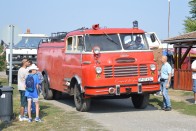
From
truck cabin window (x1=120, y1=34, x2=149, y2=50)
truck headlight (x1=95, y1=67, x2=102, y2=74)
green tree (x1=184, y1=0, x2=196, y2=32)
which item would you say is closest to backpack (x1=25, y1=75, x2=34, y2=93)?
truck headlight (x1=95, y1=67, x2=102, y2=74)

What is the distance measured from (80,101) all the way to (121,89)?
1452mm

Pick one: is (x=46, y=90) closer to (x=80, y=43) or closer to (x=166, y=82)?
(x=80, y=43)

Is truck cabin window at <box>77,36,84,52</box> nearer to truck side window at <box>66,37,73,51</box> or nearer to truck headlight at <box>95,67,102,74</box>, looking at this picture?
truck side window at <box>66,37,73,51</box>

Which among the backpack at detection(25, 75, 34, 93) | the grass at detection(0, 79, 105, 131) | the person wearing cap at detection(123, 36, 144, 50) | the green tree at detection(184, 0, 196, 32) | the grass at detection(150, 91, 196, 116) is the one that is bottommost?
the grass at detection(0, 79, 105, 131)

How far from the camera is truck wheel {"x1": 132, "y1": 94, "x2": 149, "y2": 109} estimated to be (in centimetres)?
1319

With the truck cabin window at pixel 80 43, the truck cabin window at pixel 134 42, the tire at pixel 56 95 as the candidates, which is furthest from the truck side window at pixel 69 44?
the tire at pixel 56 95

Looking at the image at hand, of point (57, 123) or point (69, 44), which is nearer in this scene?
point (57, 123)

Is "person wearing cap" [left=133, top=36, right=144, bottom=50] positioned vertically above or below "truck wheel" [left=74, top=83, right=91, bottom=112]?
above

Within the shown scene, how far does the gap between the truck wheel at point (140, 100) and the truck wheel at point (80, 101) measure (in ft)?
5.43

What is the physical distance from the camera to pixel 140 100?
43.9 feet

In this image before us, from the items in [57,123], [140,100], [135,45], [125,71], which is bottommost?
[57,123]

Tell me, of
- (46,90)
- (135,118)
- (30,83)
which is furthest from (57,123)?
(46,90)

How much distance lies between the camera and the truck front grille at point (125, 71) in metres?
11.9

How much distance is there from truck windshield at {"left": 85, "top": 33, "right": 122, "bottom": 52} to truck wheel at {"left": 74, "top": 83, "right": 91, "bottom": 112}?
136 centimetres
